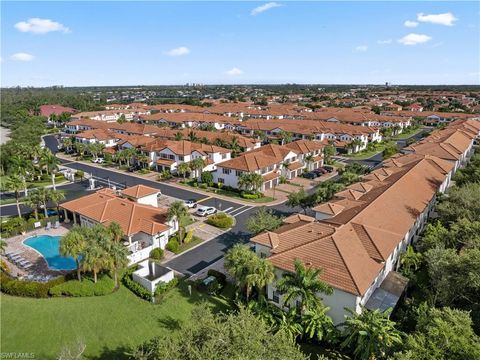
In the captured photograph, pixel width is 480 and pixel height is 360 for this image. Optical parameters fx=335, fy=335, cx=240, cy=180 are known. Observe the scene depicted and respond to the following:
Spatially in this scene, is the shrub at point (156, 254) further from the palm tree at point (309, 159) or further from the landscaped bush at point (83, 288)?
the palm tree at point (309, 159)

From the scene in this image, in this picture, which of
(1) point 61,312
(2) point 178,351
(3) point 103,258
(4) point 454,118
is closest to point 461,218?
(2) point 178,351

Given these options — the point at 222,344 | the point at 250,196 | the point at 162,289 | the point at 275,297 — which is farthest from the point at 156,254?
the point at 250,196

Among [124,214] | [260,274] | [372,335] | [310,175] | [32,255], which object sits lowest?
[32,255]

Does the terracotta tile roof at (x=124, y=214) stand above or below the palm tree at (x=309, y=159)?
below

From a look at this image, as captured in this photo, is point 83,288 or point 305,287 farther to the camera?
point 83,288

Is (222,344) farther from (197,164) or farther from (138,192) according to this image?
(197,164)

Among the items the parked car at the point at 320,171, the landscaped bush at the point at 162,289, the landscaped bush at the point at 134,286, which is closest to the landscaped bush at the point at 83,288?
the landscaped bush at the point at 134,286

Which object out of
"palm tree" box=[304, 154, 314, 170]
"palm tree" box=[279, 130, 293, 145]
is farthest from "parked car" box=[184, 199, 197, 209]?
"palm tree" box=[279, 130, 293, 145]
